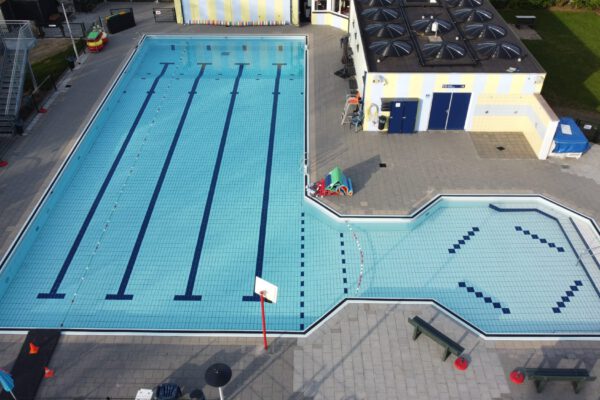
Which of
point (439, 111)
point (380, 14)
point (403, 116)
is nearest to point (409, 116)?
point (403, 116)

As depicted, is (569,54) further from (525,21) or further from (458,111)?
(458,111)

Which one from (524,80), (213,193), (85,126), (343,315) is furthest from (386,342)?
(85,126)

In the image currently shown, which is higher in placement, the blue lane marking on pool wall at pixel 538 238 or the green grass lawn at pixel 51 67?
the green grass lawn at pixel 51 67

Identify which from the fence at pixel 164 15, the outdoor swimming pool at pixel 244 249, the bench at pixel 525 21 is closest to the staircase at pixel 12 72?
the outdoor swimming pool at pixel 244 249

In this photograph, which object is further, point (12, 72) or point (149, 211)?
point (12, 72)

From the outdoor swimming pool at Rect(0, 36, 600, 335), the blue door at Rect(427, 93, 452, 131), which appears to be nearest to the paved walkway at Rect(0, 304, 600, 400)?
the outdoor swimming pool at Rect(0, 36, 600, 335)

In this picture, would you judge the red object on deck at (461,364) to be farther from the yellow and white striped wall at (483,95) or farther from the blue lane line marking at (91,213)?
the blue lane line marking at (91,213)

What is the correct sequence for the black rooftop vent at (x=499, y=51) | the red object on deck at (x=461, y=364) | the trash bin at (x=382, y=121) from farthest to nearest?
the black rooftop vent at (x=499, y=51) < the trash bin at (x=382, y=121) < the red object on deck at (x=461, y=364)
